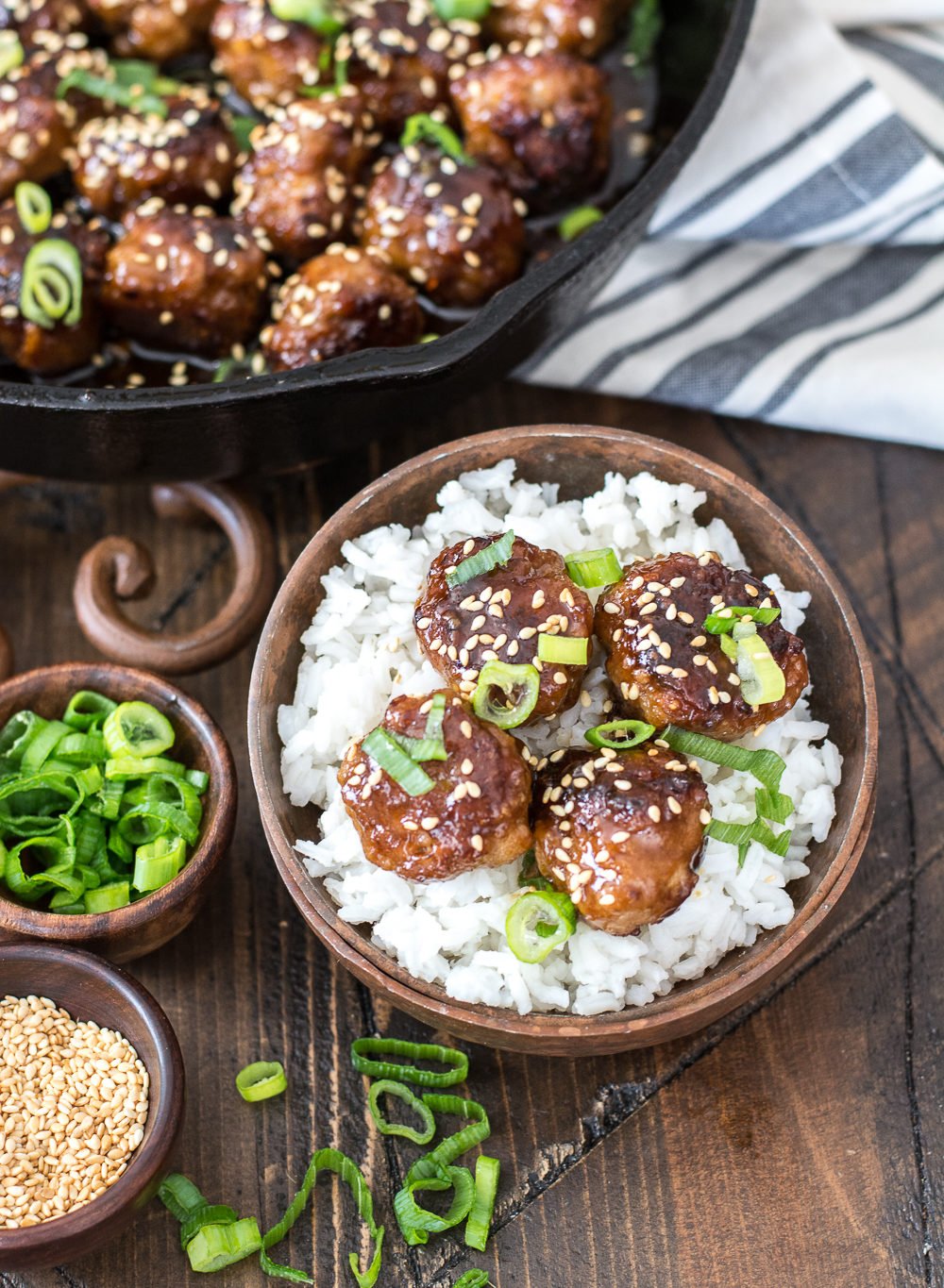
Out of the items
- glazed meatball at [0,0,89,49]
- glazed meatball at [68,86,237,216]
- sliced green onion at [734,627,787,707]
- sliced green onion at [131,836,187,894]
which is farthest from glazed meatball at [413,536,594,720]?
glazed meatball at [0,0,89,49]

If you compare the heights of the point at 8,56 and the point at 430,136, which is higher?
the point at 8,56

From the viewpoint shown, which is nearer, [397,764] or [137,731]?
[397,764]

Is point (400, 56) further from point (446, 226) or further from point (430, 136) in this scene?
point (446, 226)

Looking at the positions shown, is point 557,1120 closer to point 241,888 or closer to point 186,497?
point 241,888

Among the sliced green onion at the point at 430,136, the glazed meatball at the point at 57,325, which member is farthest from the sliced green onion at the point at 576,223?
the glazed meatball at the point at 57,325

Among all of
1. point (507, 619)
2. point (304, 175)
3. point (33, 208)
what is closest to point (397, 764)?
point (507, 619)

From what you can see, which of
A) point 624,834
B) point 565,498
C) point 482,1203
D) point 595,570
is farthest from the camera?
point 565,498
